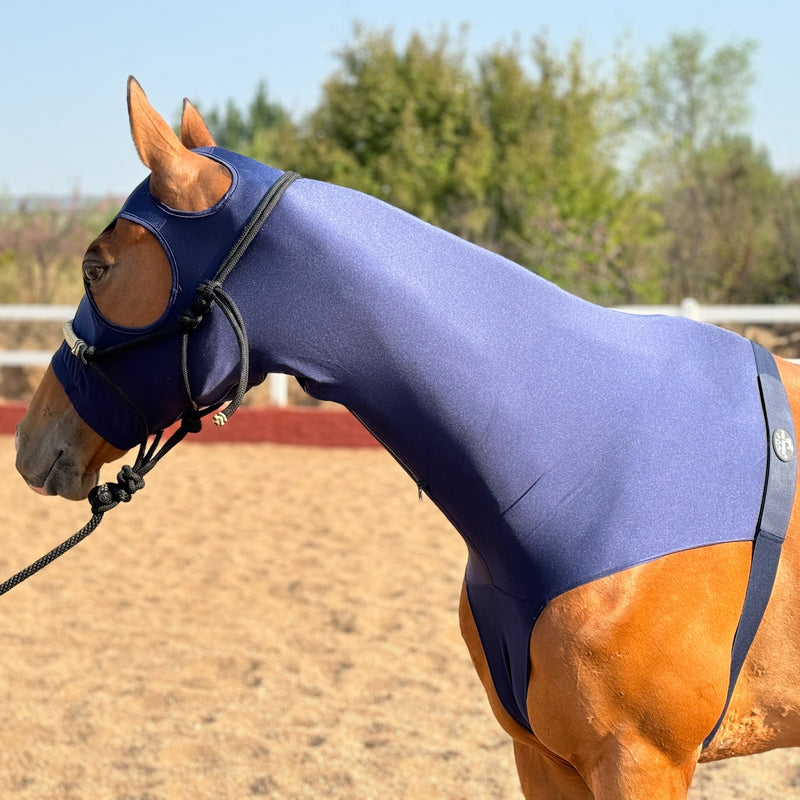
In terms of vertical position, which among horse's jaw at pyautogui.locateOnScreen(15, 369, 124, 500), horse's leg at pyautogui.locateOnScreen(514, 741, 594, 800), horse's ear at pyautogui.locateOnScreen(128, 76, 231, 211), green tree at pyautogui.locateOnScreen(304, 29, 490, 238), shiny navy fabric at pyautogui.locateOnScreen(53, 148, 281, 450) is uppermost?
horse's ear at pyautogui.locateOnScreen(128, 76, 231, 211)

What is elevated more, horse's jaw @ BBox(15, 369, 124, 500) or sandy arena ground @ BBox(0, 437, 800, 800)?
horse's jaw @ BBox(15, 369, 124, 500)

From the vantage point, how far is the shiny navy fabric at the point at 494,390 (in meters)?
1.74

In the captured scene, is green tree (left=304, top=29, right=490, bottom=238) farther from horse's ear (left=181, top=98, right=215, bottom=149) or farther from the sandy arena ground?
horse's ear (left=181, top=98, right=215, bottom=149)

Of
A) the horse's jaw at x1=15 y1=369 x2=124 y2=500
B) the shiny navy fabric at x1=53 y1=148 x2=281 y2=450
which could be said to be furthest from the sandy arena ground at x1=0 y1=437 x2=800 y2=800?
the shiny navy fabric at x1=53 y1=148 x2=281 y2=450

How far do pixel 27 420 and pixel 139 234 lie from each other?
0.45m

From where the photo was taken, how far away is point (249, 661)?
4.67 metres

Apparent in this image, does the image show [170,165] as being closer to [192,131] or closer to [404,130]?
[192,131]

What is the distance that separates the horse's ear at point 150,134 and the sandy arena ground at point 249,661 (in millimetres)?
2428

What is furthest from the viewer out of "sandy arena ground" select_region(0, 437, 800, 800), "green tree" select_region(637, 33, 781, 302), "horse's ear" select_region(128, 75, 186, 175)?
"green tree" select_region(637, 33, 781, 302)

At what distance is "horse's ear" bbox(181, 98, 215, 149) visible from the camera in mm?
1990

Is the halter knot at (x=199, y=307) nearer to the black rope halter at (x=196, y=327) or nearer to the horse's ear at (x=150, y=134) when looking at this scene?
the black rope halter at (x=196, y=327)

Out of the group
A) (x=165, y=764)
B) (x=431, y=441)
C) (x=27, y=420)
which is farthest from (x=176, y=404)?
(x=165, y=764)

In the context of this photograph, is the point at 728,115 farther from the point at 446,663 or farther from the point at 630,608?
the point at 630,608

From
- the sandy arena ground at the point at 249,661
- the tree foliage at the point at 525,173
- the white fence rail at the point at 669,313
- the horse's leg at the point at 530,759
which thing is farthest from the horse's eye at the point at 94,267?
the tree foliage at the point at 525,173
